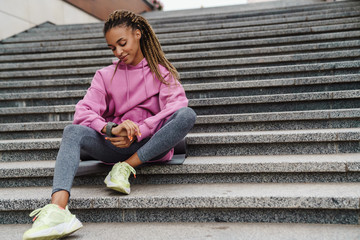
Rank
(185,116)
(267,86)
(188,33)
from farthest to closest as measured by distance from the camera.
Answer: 1. (188,33)
2. (267,86)
3. (185,116)

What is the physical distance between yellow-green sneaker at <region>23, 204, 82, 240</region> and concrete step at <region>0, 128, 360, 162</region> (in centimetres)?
116

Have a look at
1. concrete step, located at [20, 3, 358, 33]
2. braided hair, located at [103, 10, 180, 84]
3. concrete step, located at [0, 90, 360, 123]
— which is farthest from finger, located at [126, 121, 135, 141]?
concrete step, located at [20, 3, 358, 33]

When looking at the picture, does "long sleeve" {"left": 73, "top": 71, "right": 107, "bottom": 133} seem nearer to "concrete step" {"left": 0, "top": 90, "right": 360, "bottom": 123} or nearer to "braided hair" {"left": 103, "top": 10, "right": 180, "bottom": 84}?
"braided hair" {"left": 103, "top": 10, "right": 180, "bottom": 84}

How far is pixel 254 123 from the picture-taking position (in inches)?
111

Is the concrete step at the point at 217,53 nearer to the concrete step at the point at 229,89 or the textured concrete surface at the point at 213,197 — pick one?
the concrete step at the point at 229,89

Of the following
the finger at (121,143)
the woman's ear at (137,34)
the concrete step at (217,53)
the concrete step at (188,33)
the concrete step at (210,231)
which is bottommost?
the concrete step at (210,231)

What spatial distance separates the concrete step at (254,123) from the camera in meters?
2.68

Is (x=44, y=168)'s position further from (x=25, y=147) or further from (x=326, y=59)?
(x=326, y=59)

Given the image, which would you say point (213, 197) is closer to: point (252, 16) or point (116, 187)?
point (116, 187)

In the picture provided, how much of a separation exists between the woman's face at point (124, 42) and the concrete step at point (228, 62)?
1.81 metres

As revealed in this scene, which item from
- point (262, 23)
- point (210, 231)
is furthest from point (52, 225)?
point (262, 23)

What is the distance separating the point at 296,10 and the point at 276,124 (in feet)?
13.4

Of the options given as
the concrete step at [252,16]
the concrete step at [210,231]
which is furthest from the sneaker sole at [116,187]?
the concrete step at [252,16]

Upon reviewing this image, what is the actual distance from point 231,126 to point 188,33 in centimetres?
298
